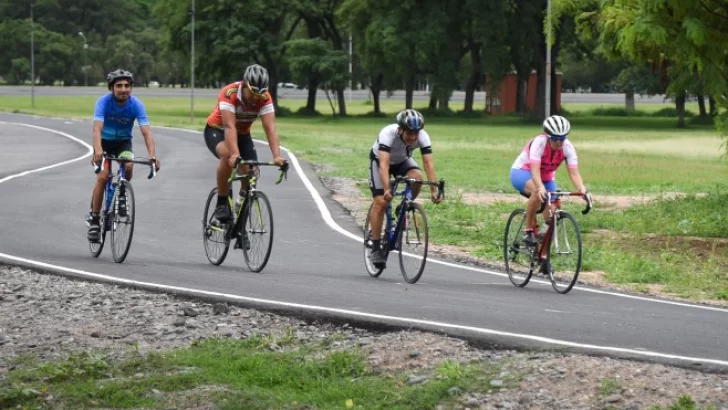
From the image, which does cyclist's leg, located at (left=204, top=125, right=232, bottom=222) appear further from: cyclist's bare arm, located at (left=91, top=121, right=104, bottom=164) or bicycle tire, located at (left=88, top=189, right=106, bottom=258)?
bicycle tire, located at (left=88, top=189, right=106, bottom=258)

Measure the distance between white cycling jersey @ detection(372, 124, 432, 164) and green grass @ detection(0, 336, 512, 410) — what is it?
361 centimetres

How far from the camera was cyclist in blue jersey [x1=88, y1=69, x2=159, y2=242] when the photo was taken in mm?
13312

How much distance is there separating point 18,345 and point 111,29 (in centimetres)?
12953

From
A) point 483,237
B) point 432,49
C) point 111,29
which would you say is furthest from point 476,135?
point 111,29

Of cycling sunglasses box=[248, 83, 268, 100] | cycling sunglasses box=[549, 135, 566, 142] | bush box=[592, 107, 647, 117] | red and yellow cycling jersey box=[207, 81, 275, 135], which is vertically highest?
cycling sunglasses box=[248, 83, 268, 100]

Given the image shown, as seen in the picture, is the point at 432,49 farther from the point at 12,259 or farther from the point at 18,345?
the point at 18,345

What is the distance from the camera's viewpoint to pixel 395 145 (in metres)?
12.4

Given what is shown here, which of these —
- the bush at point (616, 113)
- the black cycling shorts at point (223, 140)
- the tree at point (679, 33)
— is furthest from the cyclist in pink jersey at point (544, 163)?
the bush at point (616, 113)

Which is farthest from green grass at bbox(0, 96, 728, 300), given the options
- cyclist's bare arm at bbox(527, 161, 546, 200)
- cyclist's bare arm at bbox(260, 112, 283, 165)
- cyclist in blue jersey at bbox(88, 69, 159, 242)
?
cyclist in blue jersey at bbox(88, 69, 159, 242)

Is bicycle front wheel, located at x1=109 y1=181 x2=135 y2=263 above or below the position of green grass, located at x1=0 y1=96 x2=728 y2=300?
above

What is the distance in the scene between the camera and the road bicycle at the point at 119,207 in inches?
538

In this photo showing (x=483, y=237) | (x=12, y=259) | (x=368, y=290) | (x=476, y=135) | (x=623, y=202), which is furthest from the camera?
(x=476, y=135)

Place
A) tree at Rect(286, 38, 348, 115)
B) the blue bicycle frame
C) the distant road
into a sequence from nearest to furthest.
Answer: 1. the blue bicycle frame
2. tree at Rect(286, 38, 348, 115)
3. the distant road

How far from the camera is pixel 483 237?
1722cm
